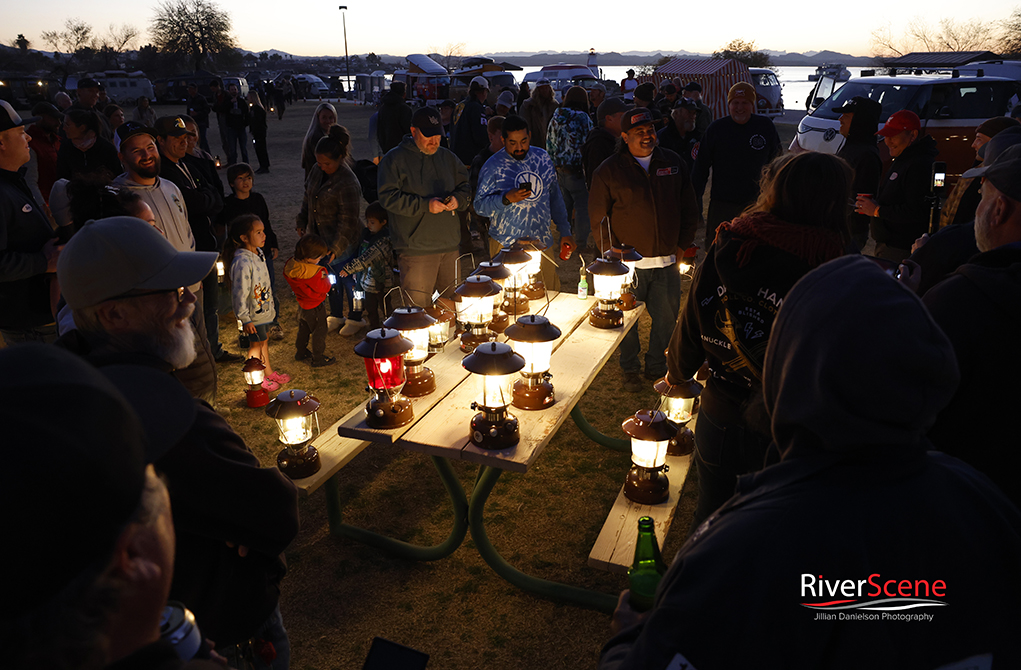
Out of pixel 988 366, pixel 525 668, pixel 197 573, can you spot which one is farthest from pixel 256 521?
pixel 988 366

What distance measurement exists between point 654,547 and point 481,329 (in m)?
2.24

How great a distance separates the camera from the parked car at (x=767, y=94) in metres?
22.8

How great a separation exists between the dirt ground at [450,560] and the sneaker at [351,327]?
3.75 feet

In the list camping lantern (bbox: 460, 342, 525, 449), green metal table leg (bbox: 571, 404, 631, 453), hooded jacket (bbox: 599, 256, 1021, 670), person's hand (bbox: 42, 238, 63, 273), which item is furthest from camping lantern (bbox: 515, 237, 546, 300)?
hooded jacket (bbox: 599, 256, 1021, 670)

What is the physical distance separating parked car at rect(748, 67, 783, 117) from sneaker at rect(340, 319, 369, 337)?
20348mm

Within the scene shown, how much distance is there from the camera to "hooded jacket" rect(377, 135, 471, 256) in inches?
209

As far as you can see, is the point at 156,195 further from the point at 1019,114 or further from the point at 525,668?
the point at 1019,114

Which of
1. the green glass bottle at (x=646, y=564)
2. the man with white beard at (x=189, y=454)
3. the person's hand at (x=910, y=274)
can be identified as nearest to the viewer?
the man with white beard at (x=189, y=454)

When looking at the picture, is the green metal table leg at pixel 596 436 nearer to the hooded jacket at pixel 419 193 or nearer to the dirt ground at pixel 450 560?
the dirt ground at pixel 450 560

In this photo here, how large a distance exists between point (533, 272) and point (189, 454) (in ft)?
12.2

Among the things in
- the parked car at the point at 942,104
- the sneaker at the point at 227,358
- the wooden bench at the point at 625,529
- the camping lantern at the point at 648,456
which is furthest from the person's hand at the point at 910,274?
the parked car at the point at 942,104

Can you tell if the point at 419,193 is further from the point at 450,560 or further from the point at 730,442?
the point at 730,442

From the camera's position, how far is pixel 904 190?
5.69 meters

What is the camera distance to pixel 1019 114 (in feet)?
26.2
